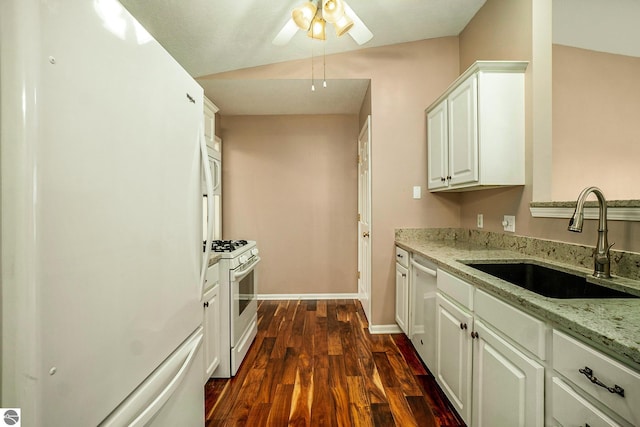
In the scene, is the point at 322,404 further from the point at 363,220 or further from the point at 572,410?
the point at 363,220

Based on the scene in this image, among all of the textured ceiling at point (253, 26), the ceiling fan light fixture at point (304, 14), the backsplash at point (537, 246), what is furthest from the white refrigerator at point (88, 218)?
the backsplash at point (537, 246)

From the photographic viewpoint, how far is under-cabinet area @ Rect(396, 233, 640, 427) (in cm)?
73

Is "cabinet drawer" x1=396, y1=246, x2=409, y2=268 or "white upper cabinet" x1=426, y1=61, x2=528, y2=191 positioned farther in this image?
"cabinet drawer" x1=396, y1=246, x2=409, y2=268

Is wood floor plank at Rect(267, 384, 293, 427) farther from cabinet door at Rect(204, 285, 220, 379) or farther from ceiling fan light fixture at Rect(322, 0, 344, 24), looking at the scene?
ceiling fan light fixture at Rect(322, 0, 344, 24)

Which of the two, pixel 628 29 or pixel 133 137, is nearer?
pixel 133 137

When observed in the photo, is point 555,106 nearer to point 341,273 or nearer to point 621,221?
point 621,221

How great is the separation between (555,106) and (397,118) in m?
1.17

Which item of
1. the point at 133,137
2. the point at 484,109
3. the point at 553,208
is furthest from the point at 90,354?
the point at 484,109

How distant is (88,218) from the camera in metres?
0.62

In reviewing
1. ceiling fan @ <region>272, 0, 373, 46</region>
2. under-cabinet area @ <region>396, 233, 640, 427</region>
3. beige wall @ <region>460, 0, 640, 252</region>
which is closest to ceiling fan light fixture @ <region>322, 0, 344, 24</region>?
ceiling fan @ <region>272, 0, 373, 46</region>

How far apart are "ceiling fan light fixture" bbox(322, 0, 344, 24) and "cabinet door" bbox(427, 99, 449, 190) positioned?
108 centimetres

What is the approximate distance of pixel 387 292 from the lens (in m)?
2.76

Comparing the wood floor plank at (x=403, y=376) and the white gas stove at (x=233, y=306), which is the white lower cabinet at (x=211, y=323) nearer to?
the white gas stove at (x=233, y=306)

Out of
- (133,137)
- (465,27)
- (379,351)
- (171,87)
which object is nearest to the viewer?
(133,137)
